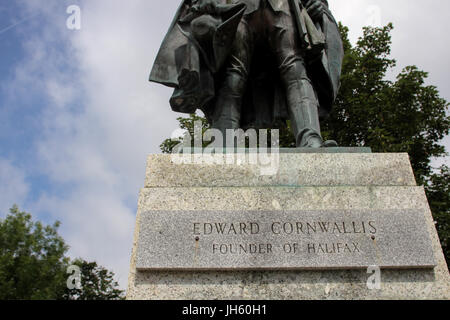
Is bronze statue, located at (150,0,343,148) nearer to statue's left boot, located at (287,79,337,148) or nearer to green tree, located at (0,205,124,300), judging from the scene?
statue's left boot, located at (287,79,337,148)

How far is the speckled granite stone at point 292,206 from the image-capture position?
2855 mm

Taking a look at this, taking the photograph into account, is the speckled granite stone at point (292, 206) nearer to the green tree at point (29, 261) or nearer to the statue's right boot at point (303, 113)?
the statue's right boot at point (303, 113)

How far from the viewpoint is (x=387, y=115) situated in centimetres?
1423

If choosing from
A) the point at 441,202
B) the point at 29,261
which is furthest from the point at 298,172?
the point at 29,261

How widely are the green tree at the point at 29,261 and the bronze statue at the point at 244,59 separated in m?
16.6

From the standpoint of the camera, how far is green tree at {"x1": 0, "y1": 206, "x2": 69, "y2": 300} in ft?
59.2

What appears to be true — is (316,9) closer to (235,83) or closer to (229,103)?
(235,83)

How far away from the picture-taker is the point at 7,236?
20.2 m

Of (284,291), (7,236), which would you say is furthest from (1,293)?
(284,291)

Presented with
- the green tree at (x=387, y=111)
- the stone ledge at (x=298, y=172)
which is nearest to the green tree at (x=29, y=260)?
the green tree at (x=387, y=111)

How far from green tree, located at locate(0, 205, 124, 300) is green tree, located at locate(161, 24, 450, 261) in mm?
9136

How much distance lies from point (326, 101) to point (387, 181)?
1735 millimetres
